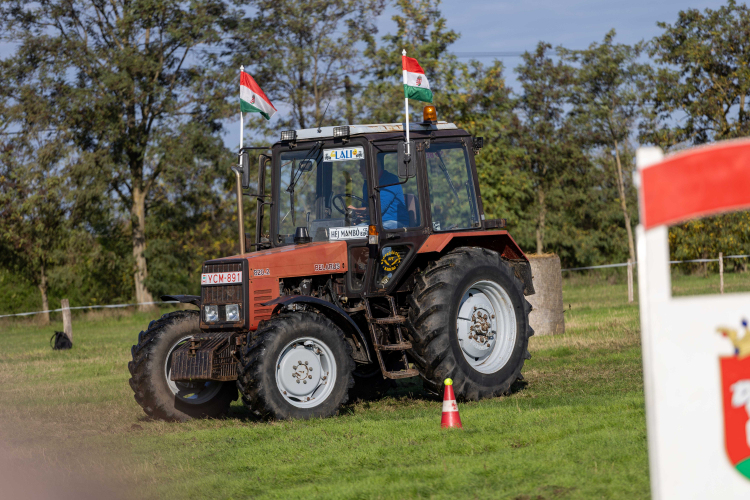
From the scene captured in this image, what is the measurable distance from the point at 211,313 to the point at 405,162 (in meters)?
2.26

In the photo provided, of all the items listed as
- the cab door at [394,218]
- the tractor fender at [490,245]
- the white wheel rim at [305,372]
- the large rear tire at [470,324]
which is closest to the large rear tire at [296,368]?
the white wheel rim at [305,372]

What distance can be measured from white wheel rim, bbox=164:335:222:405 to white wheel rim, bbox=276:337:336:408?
4.21 ft

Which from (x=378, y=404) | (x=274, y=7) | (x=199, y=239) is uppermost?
(x=274, y=7)

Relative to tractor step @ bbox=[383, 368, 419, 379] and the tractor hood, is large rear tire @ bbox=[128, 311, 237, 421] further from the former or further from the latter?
tractor step @ bbox=[383, 368, 419, 379]

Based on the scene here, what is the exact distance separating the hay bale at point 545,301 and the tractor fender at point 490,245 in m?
4.68

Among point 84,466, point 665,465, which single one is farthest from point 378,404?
point 665,465

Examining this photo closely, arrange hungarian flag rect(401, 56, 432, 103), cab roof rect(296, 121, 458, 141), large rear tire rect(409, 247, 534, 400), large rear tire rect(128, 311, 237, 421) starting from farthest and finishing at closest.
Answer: hungarian flag rect(401, 56, 432, 103) → cab roof rect(296, 121, 458, 141) → large rear tire rect(128, 311, 237, 421) → large rear tire rect(409, 247, 534, 400)

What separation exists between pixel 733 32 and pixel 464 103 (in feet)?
47.1

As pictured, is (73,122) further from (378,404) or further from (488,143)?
(378,404)

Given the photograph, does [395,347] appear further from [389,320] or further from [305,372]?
[305,372]

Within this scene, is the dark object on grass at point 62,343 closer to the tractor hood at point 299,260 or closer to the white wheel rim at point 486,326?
the tractor hood at point 299,260

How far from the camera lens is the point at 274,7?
93.7 feet

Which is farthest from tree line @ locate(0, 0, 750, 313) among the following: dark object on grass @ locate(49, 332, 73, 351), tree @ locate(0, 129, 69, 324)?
dark object on grass @ locate(49, 332, 73, 351)

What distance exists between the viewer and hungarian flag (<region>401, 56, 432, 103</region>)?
876 centimetres
